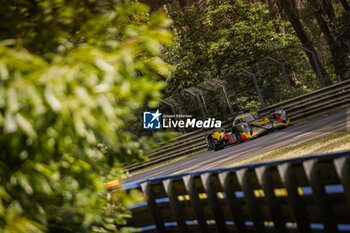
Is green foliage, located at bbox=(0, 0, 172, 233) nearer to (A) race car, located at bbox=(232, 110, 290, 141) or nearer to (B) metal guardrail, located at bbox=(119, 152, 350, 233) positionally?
(B) metal guardrail, located at bbox=(119, 152, 350, 233)

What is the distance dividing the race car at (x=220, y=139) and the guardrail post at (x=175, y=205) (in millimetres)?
12308

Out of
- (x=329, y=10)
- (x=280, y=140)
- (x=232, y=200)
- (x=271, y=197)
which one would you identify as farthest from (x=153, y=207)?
(x=329, y=10)

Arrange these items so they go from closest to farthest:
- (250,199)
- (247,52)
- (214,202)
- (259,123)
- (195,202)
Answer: (250,199) < (214,202) < (195,202) < (259,123) < (247,52)

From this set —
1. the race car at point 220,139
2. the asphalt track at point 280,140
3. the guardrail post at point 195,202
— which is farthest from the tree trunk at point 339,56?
the guardrail post at point 195,202

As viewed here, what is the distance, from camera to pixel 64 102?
194 cm

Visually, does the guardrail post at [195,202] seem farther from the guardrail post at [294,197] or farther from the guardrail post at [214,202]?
the guardrail post at [294,197]

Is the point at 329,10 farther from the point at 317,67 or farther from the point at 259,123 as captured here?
the point at 259,123

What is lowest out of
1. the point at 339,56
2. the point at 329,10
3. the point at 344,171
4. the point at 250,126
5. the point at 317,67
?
the point at 250,126

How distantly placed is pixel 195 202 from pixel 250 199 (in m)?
0.74

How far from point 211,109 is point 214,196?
50.7ft

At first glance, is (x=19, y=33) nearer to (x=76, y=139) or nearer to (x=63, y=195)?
(x=76, y=139)

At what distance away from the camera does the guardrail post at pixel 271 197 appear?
10.9 feet

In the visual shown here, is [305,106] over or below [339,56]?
below

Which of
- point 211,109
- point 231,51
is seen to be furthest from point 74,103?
point 231,51
